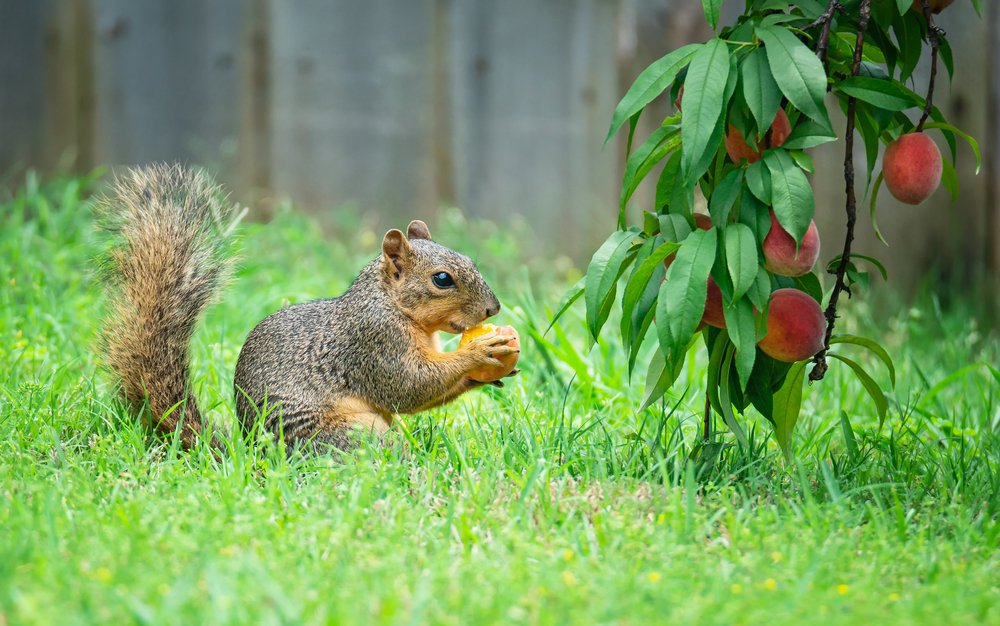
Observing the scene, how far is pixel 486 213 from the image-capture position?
5711 millimetres

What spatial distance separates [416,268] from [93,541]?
119 centimetres

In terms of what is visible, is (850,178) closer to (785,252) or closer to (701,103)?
(785,252)

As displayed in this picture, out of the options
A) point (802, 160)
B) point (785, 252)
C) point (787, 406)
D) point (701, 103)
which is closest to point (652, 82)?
point (701, 103)

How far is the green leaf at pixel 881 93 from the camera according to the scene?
1781mm

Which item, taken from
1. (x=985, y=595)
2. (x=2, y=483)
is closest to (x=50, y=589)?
(x=2, y=483)

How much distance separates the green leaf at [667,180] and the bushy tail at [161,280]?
1357 millimetres

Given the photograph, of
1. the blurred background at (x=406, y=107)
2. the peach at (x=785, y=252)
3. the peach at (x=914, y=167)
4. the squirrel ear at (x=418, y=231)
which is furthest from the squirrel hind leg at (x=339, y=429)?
the blurred background at (x=406, y=107)

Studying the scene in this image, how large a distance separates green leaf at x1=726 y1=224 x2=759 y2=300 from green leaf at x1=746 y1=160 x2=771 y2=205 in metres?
0.07

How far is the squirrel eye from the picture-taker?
252cm

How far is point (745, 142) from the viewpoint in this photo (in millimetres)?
1892

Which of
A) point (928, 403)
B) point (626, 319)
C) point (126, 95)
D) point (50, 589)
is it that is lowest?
point (928, 403)

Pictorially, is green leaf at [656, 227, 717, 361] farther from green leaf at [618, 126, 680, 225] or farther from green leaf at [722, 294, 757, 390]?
green leaf at [618, 126, 680, 225]

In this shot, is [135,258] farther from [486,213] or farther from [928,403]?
[486,213]

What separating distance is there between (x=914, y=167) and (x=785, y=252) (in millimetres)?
331
